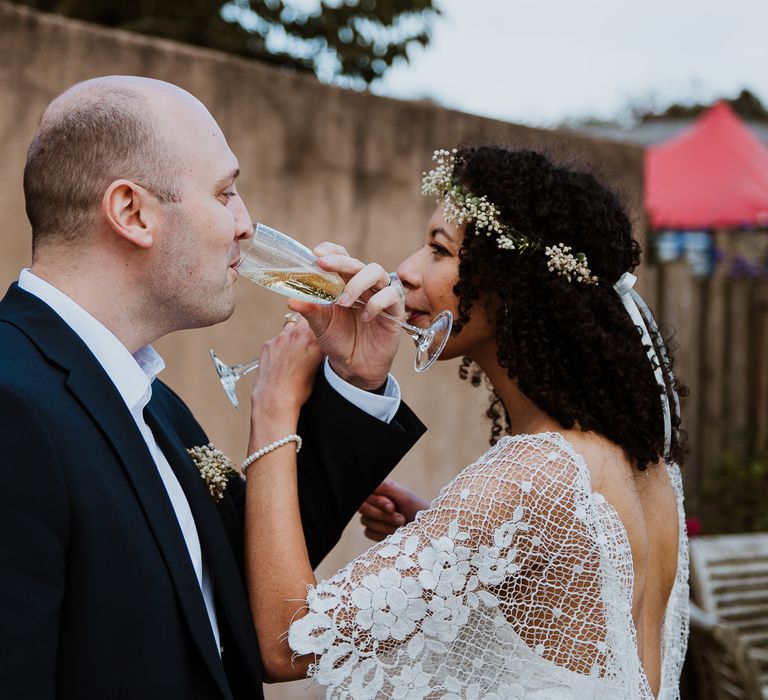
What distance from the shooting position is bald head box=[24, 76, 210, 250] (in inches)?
78.1

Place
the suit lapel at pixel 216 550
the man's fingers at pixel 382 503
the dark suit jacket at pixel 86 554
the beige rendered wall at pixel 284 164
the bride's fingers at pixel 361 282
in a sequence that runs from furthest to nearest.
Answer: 1. the beige rendered wall at pixel 284 164
2. the man's fingers at pixel 382 503
3. the bride's fingers at pixel 361 282
4. the suit lapel at pixel 216 550
5. the dark suit jacket at pixel 86 554

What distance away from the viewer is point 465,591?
2.25 meters

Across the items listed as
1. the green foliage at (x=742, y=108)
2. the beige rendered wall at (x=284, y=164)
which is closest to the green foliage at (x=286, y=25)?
the beige rendered wall at (x=284, y=164)

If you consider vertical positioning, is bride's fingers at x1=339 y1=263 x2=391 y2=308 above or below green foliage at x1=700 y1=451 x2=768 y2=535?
above

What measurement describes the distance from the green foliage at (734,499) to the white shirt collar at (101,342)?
6.41m

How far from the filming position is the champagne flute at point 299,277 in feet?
7.54

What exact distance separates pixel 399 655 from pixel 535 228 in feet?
3.86

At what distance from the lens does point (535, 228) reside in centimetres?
259

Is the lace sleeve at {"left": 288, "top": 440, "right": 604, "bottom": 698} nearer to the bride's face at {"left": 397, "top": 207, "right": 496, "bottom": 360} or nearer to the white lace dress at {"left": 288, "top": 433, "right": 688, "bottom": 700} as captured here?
the white lace dress at {"left": 288, "top": 433, "right": 688, "bottom": 700}

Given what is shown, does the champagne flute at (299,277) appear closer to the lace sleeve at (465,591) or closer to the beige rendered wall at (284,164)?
the lace sleeve at (465,591)

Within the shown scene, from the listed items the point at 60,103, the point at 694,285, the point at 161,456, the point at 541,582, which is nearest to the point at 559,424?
the point at 541,582

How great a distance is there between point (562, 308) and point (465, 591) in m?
0.79

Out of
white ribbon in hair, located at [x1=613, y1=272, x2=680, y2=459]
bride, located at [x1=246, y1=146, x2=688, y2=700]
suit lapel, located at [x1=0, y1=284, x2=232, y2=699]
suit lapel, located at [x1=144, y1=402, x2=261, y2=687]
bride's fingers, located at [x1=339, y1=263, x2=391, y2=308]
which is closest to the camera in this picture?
suit lapel, located at [x1=0, y1=284, x2=232, y2=699]

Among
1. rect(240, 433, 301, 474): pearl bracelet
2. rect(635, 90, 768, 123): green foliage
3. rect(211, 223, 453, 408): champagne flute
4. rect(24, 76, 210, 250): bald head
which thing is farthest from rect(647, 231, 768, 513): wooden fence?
rect(635, 90, 768, 123): green foliage
